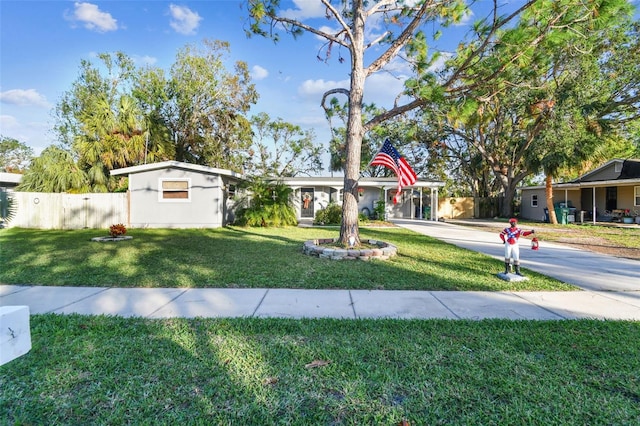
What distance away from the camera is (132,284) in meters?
5.09

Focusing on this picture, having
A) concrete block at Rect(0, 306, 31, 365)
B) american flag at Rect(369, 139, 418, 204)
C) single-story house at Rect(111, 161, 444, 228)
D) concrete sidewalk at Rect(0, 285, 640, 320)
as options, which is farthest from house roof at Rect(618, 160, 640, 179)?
concrete block at Rect(0, 306, 31, 365)

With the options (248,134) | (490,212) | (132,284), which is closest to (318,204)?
(248,134)

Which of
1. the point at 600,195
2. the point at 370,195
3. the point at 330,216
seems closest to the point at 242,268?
the point at 330,216

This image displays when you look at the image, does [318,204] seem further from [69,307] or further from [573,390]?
[573,390]

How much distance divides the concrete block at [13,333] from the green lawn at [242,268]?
3289 millimetres

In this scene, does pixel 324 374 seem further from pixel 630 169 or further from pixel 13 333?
pixel 630 169

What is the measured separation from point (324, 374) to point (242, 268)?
13.2ft

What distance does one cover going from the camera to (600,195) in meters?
20.7

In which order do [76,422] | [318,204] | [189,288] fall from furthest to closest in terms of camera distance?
[318,204]
[189,288]
[76,422]

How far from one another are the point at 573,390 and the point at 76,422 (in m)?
3.27

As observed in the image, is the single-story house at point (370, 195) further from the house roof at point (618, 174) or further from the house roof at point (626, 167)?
the house roof at point (626, 167)

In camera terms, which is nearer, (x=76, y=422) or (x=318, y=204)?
(x=76, y=422)

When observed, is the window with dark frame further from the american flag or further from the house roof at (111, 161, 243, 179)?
the american flag

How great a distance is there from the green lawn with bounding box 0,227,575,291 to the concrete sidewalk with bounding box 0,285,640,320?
0.34 m
